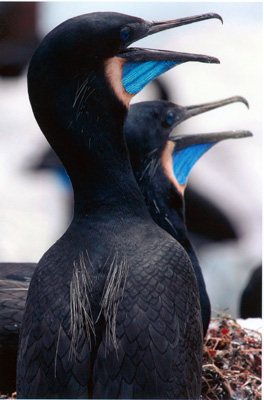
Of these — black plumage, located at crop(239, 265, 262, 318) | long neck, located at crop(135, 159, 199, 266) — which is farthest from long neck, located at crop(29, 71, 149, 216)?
black plumage, located at crop(239, 265, 262, 318)

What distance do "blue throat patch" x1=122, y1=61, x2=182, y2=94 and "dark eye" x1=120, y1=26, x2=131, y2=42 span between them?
0.18 feet

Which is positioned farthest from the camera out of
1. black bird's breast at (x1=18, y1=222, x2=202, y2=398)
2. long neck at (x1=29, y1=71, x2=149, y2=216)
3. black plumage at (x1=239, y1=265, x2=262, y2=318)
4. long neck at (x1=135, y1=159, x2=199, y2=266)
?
black plumage at (x1=239, y1=265, x2=262, y2=318)

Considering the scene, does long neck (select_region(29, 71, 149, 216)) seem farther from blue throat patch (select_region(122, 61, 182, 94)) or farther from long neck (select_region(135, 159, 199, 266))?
long neck (select_region(135, 159, 199, 266))

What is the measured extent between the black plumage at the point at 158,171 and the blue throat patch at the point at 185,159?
30 millimetres

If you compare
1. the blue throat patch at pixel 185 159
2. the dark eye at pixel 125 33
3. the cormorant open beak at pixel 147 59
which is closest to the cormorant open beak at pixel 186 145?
the blue throat patch at pixel 185 159

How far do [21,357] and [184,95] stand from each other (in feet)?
5.57

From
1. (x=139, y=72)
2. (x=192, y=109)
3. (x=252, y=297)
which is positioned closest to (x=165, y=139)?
(x=192, y=109)

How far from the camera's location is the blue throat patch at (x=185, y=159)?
2.15 meters

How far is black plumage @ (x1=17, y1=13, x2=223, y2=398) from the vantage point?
128cm

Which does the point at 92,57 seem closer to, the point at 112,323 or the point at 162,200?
the point at 112,323

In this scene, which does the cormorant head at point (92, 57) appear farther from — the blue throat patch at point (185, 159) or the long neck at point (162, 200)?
the blue throat patch at point (185, 159)

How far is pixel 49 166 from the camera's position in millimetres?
2371

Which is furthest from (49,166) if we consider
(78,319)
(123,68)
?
(78,319)

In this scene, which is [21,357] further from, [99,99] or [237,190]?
[237,190]
